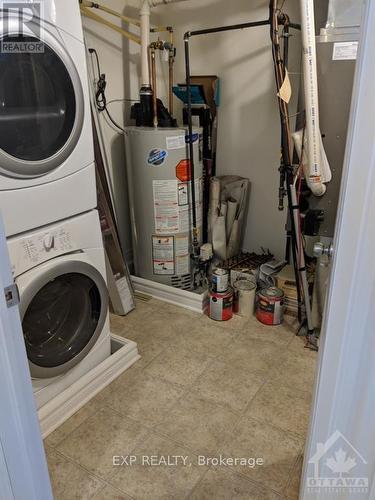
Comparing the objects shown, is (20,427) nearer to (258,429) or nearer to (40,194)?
(40,194)

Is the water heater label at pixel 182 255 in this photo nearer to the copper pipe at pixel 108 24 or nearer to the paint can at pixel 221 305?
the paint can at pixel 221 305

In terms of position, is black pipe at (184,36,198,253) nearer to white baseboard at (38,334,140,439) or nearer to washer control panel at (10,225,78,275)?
white baseboard at (38,334,140,439)

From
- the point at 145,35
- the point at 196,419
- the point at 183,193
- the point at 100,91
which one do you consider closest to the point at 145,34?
the point at 145,35

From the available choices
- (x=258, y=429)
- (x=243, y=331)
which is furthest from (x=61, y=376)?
(x=243, y=331)

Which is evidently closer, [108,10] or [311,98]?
[311,98]

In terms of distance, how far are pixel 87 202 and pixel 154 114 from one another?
3.50 ft

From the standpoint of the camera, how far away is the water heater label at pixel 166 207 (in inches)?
94.9

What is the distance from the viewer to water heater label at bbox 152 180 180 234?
2.41 m

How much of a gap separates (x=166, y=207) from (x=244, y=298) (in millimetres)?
737

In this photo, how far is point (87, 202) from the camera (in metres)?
1.65

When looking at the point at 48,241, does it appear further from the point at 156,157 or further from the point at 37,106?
the point at 156,157

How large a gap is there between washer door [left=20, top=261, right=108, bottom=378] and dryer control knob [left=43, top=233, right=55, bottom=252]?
0.26ft

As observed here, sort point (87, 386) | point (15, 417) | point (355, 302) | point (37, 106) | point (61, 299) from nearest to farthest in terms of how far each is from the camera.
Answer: point (355, 302)
point (15, 417)
point (37, 106)
point (61, 299)
point (87, 386)

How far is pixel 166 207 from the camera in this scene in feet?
8.05
